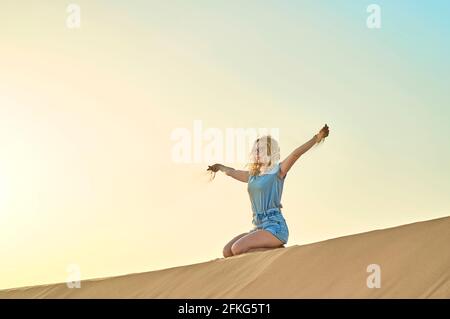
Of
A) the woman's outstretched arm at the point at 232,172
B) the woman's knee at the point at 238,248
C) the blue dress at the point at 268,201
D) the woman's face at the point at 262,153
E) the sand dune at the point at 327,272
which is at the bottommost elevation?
the sand dune at the point at 327,272

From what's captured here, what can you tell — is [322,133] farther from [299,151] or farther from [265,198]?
[265,198]

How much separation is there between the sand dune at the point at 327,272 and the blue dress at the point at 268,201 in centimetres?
92

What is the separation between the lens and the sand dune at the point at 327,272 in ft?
15.1

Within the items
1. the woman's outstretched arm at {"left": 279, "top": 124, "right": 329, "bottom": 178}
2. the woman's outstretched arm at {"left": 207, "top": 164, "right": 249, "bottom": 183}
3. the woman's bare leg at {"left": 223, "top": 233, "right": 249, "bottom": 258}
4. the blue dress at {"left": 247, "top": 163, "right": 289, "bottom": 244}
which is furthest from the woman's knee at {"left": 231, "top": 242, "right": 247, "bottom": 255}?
the woman's outstretched arm at {"left": 207, "top": 164, "right": 249, "bottom": 183}

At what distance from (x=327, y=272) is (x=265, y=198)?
2378 mm

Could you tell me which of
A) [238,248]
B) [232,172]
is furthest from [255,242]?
[232,172]

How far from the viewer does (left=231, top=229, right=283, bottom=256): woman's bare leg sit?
723 cm

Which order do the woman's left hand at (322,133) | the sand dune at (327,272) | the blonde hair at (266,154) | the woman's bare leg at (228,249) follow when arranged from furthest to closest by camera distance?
the blonde hair at (266,154) → the woman's bare leg at (228,249) → the woman's left hand at (322,133) → the sand dune at (327,272)

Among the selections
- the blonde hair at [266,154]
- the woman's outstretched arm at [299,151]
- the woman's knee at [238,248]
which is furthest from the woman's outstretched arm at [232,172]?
the woman's knee at [238,248]

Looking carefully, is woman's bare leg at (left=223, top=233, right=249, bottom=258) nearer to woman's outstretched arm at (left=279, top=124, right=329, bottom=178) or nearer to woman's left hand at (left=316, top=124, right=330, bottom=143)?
woman's outstretched arm at (left=279, top=124, right=329, bottom=178)

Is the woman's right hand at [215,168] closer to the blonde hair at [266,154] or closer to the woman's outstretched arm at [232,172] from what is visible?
the woman's outstretched arm at [232,172]

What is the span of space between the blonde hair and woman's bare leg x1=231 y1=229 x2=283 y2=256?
75 cm

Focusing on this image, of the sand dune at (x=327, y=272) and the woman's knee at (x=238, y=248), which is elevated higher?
the woman's knee at (x=238, y=248)
